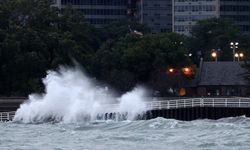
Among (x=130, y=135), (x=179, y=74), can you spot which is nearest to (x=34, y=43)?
(x=179, y=74)

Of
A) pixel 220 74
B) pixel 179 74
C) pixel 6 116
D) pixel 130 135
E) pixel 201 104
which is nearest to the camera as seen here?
pixel 130 135

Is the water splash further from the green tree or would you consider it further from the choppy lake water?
the green tree

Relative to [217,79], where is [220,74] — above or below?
above

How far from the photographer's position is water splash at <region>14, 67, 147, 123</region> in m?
93.6

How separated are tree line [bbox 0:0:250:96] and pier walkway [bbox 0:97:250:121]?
2733cm

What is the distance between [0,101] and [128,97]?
19191 millimetres

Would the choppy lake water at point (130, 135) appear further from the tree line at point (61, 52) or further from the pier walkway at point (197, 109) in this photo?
the tree line at point (61, 52)

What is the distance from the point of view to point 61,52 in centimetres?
12950

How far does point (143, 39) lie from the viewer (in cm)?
14825

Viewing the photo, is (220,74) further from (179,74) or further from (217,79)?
(179,74)

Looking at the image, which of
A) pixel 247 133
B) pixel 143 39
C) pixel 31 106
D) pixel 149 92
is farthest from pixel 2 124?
pixel 143 39

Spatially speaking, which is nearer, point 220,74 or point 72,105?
point 72,105

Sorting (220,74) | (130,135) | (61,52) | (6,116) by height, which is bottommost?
(130,135)

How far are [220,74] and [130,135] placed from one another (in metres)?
76.9
